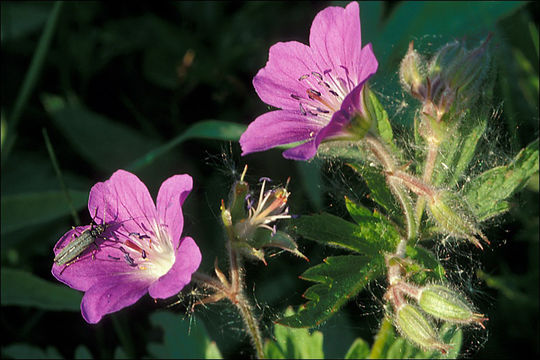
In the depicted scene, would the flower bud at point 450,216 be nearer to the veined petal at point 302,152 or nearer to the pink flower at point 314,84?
the pink flower at point 314,84

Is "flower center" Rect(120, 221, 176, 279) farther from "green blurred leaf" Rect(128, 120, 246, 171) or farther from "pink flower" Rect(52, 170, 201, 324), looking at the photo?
"green blurred leaf" Rect(128, 120, 246, 171)

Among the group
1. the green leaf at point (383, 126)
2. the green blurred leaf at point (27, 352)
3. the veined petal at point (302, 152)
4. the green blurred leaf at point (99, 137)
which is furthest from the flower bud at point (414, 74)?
the green blurred leaf at point (27, 352)

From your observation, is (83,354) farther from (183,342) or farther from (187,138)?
(187,138)

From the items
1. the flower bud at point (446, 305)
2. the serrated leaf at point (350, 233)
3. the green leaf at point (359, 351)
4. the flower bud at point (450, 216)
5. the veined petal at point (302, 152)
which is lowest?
the green leaf at point (359, 351)

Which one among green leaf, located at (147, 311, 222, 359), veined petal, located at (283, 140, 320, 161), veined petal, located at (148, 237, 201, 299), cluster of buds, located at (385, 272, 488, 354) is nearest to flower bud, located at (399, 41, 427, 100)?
veined petal, located at (283, 140, 320, 161)

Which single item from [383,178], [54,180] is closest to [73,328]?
[54,180]

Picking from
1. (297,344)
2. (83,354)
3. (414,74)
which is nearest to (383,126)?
(414,74)
